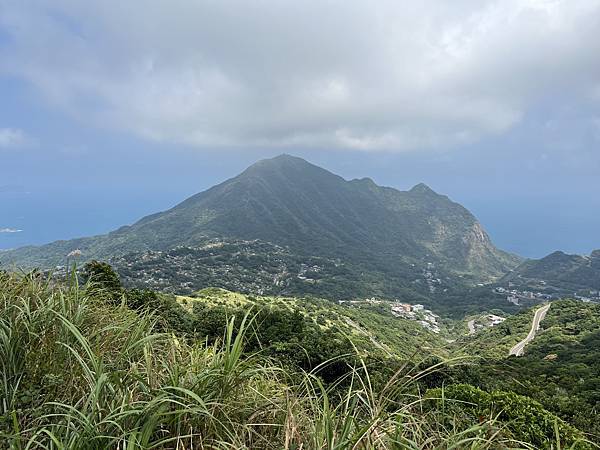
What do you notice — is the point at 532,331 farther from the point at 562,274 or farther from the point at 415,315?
the point at 562,274

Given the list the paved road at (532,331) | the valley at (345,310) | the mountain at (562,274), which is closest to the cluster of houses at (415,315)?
the valley at (345,310)

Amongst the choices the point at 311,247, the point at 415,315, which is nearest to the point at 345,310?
the point at 415,315

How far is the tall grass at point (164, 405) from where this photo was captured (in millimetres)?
1786

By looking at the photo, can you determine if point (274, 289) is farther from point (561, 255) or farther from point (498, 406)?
point (561, 255)

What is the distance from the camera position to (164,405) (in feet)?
6.26

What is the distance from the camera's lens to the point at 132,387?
2270 millimetres

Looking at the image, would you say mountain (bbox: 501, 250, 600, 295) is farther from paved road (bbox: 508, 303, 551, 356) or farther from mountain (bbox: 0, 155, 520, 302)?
paved road (bbox: 508, 303, 551, 356)

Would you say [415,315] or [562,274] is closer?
[415,315]

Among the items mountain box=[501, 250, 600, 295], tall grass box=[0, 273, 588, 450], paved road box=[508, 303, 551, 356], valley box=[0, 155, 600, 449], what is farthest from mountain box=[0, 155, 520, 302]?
tall grass box=[0, 273, 588, 450]

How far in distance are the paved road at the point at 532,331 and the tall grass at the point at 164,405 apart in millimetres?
39049

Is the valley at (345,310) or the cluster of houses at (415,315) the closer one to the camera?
the valley at (345,310)

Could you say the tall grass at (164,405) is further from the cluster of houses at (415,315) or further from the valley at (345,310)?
the cluster of houses at (415,315)

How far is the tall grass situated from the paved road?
39.0m

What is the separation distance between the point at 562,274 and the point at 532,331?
352ft
